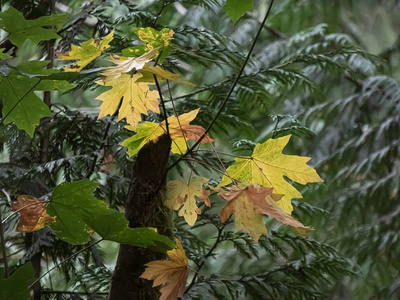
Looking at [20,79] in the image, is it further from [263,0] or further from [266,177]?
[263,0]

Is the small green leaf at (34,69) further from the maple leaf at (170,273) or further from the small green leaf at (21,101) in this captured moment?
the maple leaf at (170,273)

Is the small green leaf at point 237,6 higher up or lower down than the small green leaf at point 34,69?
higher up

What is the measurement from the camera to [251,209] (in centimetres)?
54

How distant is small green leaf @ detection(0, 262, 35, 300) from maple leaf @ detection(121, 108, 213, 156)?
227 mm

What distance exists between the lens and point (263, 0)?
3121 mm

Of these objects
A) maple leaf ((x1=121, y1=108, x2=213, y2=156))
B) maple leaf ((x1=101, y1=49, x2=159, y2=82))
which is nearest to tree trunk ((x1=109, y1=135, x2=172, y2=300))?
maple leaf ((x1=121, y1=108, x2=213, y2=156))

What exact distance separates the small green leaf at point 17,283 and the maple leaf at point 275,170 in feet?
0.94

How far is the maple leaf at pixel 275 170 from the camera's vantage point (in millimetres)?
636

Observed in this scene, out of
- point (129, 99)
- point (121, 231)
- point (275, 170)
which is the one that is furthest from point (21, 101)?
point (275, 170)

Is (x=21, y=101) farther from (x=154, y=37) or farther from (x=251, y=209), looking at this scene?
(x=251, y=209)

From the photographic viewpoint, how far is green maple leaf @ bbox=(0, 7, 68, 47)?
1.85 ft

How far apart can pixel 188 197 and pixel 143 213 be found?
68mm

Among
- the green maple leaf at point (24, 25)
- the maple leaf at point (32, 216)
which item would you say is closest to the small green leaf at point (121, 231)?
the maple leaf at point (32, 216)

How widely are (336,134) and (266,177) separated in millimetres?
1827
